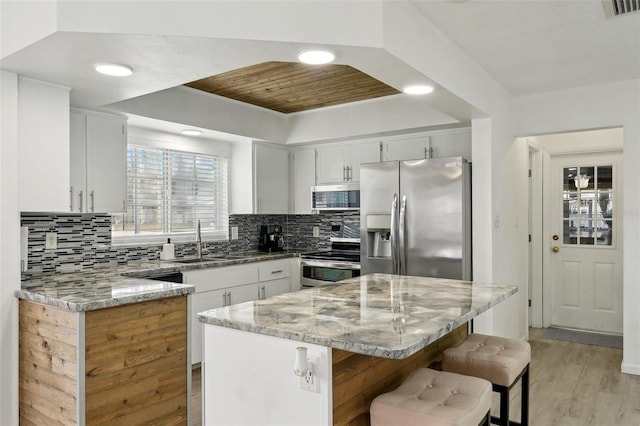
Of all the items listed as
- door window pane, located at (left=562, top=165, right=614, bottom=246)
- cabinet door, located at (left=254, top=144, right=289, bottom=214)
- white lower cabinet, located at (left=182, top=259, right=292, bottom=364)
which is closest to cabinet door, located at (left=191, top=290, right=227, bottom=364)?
white lower cabinet, located at (left=182, top=259, right=292, bottom=364)

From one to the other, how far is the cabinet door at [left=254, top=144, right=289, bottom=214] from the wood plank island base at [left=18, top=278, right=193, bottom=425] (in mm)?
2232

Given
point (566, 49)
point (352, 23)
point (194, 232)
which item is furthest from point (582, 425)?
point (194, 232)

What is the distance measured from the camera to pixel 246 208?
484 centimetres

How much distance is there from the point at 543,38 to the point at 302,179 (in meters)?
2.90

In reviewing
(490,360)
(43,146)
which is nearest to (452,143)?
(490,360)

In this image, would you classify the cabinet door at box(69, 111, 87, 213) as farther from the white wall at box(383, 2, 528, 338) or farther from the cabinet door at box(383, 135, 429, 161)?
the cabinet door at box(383, 135, 429, 161)

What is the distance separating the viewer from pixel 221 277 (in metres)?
3.98

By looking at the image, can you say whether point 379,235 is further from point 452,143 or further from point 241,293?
point 241,293

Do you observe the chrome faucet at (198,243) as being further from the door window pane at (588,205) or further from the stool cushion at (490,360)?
the door window pane at (588,205)

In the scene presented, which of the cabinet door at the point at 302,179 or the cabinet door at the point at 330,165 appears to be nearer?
the cabinet door at the point at 330,165

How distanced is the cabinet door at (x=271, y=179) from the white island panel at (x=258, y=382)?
299cm

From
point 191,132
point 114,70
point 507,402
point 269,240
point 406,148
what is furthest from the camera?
point 269,240

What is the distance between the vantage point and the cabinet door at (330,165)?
→ 16.2ft

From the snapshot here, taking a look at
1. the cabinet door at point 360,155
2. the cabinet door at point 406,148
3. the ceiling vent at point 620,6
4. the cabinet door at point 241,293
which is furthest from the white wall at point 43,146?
the ceiling vent at point 620,6
